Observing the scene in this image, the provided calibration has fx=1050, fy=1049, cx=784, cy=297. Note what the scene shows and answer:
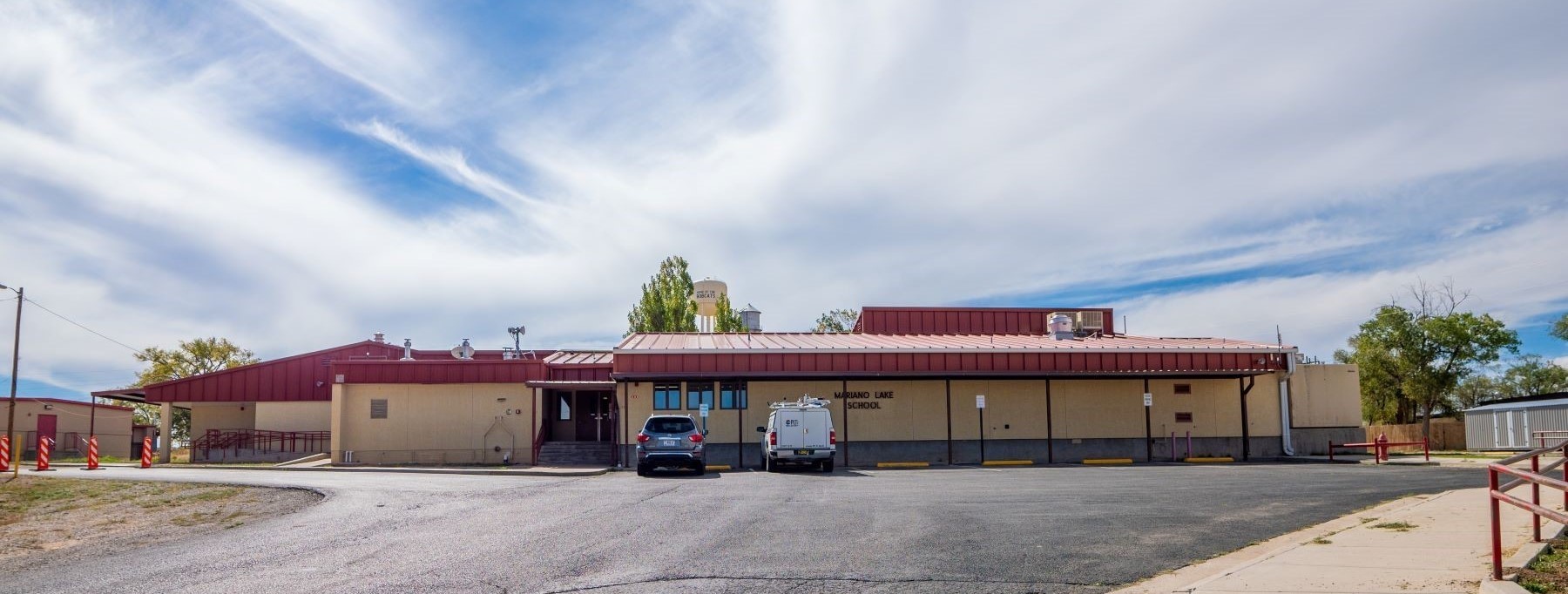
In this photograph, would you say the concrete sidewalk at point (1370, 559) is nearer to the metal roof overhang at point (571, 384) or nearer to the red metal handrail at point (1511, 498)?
the red metal handrail at point (1511, 498)

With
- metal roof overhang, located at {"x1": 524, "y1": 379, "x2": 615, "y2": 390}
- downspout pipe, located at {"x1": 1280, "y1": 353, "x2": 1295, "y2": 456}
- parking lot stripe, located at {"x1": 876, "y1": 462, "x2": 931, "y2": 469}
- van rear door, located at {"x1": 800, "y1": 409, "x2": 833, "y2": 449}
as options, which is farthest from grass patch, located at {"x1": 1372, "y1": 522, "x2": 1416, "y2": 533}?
metal roof overhang, located at {"x1": 524, "y1": 379, "x2": 615, "y2": 390}

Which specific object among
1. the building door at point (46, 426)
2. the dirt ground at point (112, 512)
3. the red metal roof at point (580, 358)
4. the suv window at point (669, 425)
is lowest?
the dirt ground at point (112, 512)

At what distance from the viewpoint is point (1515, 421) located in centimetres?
4147

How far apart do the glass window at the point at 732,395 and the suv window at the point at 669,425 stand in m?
6.49

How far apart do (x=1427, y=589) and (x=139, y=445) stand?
58182 millimetres

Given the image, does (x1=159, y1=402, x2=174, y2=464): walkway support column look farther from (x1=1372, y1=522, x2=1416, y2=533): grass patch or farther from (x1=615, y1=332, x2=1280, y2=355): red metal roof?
(x1=1372, y1=522, x2=1416, y2=533): grass patch

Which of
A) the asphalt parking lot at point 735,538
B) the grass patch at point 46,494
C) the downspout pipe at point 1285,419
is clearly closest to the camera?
the asphalt parking lot at point 735,538

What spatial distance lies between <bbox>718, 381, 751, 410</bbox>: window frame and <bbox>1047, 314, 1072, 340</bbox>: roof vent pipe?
1281 centimetres

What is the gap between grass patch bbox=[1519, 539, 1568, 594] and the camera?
25.3 feet

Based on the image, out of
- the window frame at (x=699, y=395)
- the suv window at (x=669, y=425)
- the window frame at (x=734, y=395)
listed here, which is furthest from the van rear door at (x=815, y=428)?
the window frame at (x=699, y=395)

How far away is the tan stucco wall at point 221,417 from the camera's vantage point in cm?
4431

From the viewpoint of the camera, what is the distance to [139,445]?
172 feet

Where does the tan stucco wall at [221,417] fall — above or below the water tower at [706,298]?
below

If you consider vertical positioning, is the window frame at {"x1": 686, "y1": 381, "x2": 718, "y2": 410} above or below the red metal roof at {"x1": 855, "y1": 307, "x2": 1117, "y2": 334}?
below
